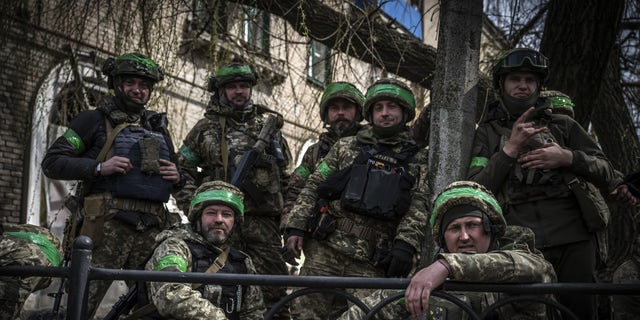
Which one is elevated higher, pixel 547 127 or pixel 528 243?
pixel 547 127

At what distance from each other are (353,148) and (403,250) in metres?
0.91

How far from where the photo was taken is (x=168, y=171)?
215 inches

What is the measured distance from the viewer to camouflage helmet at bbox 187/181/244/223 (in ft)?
15.2

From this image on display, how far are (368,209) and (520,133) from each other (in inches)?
41.2

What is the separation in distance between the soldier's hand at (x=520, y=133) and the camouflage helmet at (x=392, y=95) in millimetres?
965

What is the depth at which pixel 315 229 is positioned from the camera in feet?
15.8

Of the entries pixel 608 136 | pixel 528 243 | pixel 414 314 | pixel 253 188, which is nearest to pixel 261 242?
pixel 253 188

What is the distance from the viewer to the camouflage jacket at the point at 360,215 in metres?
4.55

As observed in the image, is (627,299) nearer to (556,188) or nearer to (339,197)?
(556,188)

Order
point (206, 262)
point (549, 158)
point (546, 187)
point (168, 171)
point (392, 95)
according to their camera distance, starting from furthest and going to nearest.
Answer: point (168, 171) → point (392, 95) → point (206, 262) → point (546, 187) → point (549, 158)

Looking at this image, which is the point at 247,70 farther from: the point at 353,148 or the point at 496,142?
the point at 496,142

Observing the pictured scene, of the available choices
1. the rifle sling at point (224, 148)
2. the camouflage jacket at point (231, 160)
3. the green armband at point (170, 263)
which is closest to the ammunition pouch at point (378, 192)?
the green armband at point (170, 263)

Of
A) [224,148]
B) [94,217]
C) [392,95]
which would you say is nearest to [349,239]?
[392,95]

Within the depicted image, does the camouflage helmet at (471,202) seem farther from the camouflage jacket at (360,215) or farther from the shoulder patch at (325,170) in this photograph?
the shoulder patch at (325,170)
